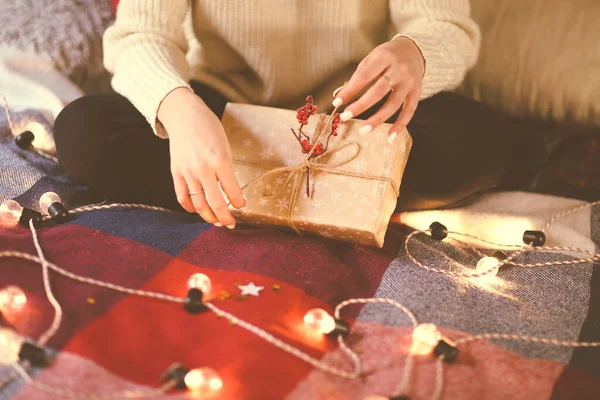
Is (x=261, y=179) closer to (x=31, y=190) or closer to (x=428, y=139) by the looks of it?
(x=428, y=139)

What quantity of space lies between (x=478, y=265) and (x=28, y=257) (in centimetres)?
56

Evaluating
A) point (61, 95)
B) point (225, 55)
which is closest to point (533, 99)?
point (225, 55)

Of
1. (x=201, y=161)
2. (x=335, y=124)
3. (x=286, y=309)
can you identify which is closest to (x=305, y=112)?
(x=335, y=124)

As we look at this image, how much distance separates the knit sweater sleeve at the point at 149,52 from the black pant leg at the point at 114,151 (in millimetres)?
48

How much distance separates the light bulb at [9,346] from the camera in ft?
1.83

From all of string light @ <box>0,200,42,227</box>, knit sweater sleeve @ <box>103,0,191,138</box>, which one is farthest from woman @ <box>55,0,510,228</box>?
string light @ <box>0,200,42,227</box>

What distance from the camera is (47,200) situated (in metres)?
0.83

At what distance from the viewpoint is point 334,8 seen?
2.89 feet

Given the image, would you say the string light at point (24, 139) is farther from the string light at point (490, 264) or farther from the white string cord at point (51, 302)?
the string light at point (490, 264)

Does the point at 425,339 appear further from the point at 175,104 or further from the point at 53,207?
the point at 53,207

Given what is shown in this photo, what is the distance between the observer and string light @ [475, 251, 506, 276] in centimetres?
74

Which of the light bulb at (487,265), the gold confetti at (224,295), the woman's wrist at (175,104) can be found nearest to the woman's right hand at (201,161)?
the woman's wrist at (175,104)

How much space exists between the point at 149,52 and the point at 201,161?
0.74 ft

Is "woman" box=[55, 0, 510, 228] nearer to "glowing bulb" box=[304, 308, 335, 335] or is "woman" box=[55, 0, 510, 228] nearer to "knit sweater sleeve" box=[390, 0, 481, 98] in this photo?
"knit sweater sleeve" box=[390, 0, 481, 98]
